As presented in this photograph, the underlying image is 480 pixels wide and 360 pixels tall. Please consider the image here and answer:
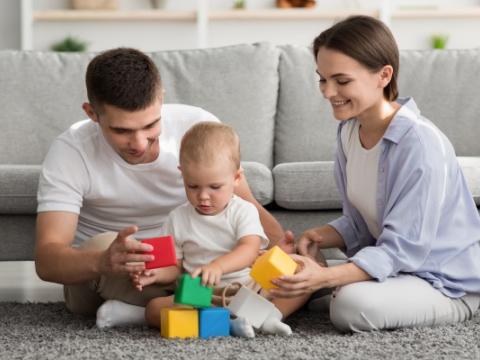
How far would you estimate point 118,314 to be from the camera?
2217 millimetres

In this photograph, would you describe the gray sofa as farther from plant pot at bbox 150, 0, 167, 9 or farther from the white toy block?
plant pot at bbox 150, 0, 167, 9

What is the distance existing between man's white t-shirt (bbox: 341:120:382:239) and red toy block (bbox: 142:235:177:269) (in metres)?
0.57

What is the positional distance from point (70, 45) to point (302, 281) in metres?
4.75

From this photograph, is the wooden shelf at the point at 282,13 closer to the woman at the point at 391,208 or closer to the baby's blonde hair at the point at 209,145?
the woman at the point at 391,208

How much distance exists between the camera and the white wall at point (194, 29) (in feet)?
21.4

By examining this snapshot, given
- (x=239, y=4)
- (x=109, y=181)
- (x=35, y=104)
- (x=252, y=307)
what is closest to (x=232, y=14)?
(x=239, y=4)

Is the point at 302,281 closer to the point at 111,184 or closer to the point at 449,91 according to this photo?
the point at 111,184

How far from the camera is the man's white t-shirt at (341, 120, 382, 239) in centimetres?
225

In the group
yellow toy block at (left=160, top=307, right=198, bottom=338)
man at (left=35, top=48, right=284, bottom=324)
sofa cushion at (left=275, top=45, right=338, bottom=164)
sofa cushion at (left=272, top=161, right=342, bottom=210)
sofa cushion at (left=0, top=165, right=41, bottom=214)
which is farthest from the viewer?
sofa cushion at (left=275, top=45, right=338, bottom=164)

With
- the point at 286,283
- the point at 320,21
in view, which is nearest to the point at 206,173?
the point at 286,283

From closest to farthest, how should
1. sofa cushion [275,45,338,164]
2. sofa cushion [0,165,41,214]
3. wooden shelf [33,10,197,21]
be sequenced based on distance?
sofa cushion [0,165,41,214] < sofa cushion [275,45,338,164] < wooden shelf [33,10,197,21]

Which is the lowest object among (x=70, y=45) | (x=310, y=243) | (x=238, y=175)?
(x=70, y=45)

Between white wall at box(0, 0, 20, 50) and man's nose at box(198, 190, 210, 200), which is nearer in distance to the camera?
man's nose at box(198, 190, 210, 200)

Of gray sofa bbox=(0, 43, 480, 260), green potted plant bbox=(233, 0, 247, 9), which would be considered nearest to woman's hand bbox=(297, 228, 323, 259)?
gray sofa bbox=(0, 43, 480, 260)
